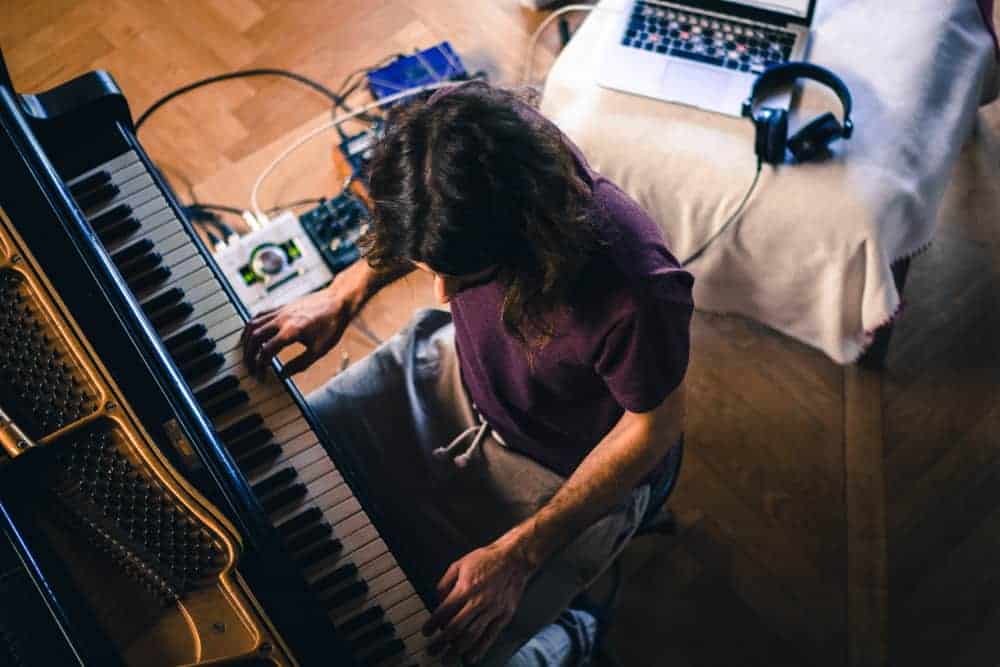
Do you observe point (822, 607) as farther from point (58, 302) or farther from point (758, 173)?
point (58, 302)

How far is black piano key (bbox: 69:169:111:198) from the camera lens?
156cm

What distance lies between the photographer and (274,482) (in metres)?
1.46

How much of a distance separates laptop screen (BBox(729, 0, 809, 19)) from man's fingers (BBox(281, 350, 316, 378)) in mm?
1037

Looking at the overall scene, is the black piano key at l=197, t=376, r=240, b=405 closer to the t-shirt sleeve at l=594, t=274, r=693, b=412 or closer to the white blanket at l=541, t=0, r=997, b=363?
the t-shirt sleeve at l=594, t=274, r=693, b=412

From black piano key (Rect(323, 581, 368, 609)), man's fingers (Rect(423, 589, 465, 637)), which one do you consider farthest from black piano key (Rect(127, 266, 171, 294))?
man's fingers (Rect(423, 589, 465, 637))

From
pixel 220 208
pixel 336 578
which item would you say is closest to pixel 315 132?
pixel 220 208

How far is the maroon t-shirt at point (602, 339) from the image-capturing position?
1.27m

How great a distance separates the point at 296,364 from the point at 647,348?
585 mm

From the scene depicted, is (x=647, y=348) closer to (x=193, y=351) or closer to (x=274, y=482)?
(x=274, y=482)

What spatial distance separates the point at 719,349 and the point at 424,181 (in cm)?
126

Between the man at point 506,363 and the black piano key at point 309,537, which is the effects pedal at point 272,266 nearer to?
the man at point 506,363

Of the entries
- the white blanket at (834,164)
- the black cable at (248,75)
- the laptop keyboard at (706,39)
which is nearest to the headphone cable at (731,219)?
the white blanket at (834,164)

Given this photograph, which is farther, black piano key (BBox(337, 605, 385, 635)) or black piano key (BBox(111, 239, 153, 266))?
black piano key (BBox(111, 239, 153, 266))

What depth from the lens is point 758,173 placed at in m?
1.76
